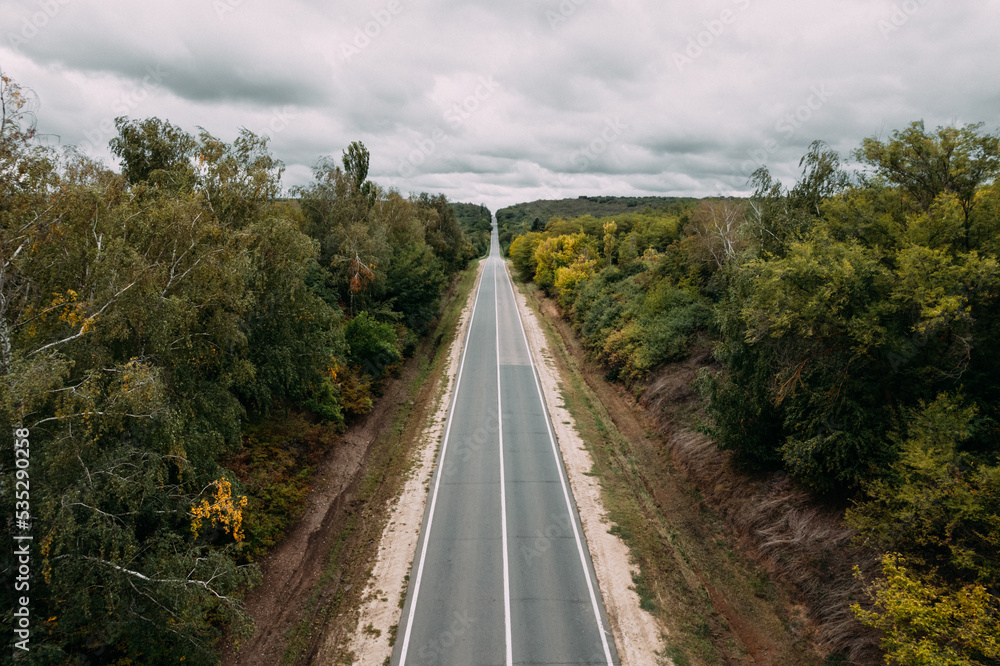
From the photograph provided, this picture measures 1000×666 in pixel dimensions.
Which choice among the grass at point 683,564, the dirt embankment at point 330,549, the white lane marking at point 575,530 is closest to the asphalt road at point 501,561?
the white lane marking at point 575,530

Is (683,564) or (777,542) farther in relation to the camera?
(683,564)

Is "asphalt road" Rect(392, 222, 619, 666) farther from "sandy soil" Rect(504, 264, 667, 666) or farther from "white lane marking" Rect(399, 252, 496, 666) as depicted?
"sandy soil" Rect(504, 264, 667, 666)

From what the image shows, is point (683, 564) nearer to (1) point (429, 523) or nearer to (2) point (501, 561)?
(2) point (501, 561)

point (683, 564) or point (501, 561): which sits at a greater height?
point (501, 561)

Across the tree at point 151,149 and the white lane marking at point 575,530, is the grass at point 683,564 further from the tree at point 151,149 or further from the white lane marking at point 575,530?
the tree at point 151,149

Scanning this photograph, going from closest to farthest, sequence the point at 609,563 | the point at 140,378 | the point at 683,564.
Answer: the point at 140,378 → the point at 609,563 → the point at 683,564

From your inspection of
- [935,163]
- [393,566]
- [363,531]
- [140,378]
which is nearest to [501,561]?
[393,566]
